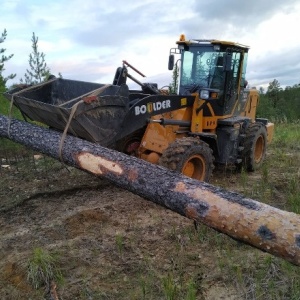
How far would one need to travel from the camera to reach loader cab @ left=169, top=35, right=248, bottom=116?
7.62 metres

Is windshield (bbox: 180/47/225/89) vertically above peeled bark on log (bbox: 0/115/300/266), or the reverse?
windshield (bbox: 180/47/225/89)

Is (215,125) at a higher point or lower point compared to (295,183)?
higher

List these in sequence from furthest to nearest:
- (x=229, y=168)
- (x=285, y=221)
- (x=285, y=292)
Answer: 1. (x=229, y=168)
2. (x=285, y=292)
3. (x=285, y=221)

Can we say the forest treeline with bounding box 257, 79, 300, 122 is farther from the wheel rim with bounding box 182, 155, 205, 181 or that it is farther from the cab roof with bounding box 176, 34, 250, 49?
the wheel rim with bounding box 182, 155, 205, 181

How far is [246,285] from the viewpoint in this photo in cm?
401

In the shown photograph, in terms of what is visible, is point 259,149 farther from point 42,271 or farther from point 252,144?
point 42,271

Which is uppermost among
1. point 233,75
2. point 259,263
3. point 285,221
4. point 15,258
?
point 233,75

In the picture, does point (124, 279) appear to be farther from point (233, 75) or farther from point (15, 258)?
point (233, 75)

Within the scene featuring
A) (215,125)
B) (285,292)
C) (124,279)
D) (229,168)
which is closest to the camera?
(285,292)

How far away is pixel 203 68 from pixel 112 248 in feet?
14.0

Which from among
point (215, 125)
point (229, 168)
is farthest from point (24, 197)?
point (229, 168)

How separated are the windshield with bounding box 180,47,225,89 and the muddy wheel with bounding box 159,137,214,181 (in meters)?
1.54

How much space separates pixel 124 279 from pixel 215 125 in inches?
180

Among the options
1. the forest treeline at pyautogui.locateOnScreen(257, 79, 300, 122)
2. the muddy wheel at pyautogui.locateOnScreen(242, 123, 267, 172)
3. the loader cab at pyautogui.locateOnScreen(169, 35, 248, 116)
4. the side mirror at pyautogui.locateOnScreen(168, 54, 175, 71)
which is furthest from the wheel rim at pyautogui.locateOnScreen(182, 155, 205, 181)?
the forest treeline at pyautogui.locateOnScreen(257, 79, 300, 122)
